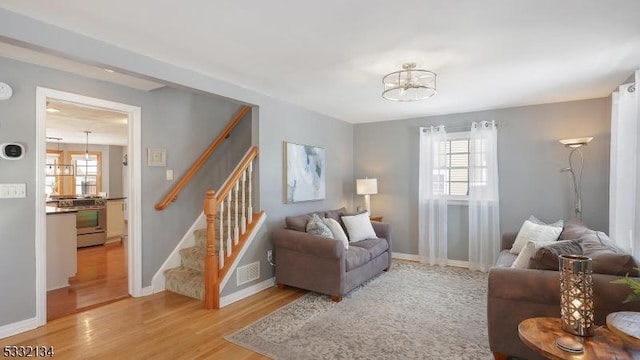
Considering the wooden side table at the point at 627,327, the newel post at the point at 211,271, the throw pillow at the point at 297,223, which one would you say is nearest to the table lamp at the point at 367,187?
the throw pillow at the point at 297,223

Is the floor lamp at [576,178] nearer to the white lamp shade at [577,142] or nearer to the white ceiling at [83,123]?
the white lamp shade at [577,142]

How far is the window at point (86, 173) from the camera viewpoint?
8891 millimetres

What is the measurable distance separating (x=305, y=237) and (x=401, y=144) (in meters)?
2.65

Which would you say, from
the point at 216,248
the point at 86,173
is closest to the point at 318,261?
the point at 216,248

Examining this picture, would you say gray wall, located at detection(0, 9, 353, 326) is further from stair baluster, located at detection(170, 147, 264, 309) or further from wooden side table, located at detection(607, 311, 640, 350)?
wooden side table, located at detection(607, 311, 640, 350)

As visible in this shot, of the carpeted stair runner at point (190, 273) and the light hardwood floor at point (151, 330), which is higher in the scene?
the carpeted stair runner at point (190, 273)

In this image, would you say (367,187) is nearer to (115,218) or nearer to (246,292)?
(246,292)

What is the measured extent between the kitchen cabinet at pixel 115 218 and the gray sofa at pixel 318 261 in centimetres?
478

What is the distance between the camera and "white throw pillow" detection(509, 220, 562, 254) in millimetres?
3570

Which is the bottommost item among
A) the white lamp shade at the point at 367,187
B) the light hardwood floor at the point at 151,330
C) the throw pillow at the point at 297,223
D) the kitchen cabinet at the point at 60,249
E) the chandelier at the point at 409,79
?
the light hardwood floor at the point at 151,330

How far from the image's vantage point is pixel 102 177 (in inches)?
361

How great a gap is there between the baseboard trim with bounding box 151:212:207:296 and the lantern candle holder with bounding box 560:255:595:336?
12.5 feet

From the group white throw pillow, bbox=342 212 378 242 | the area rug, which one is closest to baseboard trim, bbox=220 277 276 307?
the area rug

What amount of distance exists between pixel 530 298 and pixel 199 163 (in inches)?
148
